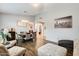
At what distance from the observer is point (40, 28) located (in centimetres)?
194

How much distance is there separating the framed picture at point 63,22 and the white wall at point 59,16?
5 cm

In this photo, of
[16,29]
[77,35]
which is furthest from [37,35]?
[77,35]

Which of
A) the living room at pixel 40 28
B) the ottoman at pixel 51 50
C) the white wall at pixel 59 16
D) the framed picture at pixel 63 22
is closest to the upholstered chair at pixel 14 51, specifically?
the living room at pixel 40 28

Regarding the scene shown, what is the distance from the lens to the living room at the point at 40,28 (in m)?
1.80

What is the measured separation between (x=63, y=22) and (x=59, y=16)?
128mm

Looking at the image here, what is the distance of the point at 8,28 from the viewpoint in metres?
1.84

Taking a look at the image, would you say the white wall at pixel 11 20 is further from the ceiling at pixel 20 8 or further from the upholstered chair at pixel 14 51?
the upholstered chair at pixel 14 51

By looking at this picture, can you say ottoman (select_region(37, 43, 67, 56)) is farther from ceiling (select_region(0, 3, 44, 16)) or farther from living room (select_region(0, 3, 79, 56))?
ceiling (select_region(0, 3, 44, 16))

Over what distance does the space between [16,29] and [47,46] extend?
24.6 inches

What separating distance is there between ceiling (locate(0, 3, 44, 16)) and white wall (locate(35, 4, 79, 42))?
0.34ft

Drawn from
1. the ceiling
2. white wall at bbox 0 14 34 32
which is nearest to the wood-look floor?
white wall at bbox 0 14 34 32

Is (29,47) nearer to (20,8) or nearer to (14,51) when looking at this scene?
(14,51)

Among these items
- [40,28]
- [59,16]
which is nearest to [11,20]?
[40,28]

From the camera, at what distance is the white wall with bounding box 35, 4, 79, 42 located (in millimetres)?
1784
